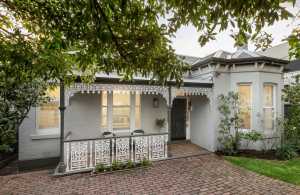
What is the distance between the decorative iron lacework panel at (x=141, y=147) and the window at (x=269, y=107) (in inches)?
242

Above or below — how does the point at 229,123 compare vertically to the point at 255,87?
below

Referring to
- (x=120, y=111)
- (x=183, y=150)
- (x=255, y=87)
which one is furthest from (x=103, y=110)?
(x=255, y=87)

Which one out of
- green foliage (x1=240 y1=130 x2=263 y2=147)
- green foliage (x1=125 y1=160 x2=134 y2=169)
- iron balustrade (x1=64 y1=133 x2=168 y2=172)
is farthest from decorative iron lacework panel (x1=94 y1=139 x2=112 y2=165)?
green foliage (x1=240 y1=130 x2=263 y2=147)

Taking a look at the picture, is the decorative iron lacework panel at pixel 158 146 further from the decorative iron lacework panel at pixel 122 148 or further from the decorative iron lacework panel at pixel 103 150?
the decorative iron lacework panel at pixel 103 150

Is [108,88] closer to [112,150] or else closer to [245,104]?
[112,150]

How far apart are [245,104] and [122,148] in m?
6.53

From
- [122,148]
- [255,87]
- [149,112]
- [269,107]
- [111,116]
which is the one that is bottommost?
[122,148]

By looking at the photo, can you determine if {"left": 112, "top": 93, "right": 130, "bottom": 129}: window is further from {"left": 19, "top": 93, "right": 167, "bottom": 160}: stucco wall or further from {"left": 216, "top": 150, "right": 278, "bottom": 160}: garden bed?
{"left": 216, "top": 150, "right": 278, "bottom": 160}: garden bed

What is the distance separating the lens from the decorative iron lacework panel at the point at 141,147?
7.70 m

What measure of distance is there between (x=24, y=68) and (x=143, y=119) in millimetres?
7090

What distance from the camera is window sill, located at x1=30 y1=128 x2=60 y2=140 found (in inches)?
308

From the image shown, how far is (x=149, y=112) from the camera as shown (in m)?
10.2

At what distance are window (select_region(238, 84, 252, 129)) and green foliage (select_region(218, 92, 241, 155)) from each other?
46 cm

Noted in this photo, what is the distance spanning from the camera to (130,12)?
240 cm
